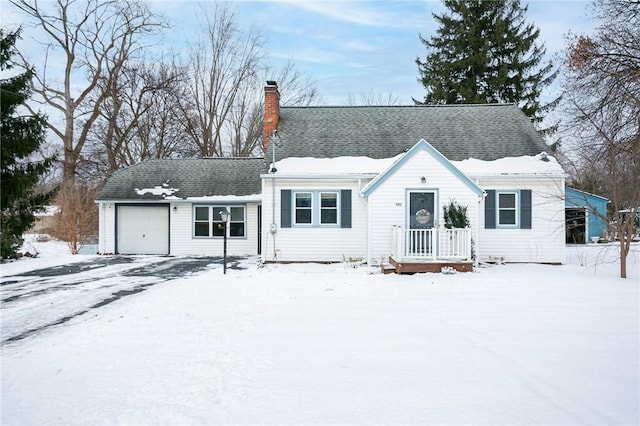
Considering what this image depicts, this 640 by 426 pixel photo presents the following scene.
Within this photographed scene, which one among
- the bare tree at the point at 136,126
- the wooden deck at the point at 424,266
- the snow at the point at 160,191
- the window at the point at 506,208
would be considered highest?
the bare tree at the point at 136,126

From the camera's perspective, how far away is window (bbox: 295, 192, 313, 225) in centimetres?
1441

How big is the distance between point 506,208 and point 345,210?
5.41 meters

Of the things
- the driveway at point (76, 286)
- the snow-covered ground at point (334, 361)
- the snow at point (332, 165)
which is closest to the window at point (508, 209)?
the snow at point (332, 165)

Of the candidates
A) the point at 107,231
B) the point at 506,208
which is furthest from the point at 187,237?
the point at 506,208

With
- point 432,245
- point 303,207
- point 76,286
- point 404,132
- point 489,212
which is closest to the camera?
point 76,286

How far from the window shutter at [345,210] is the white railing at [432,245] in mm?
2421

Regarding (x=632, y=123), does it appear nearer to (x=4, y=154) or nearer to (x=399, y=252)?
(x=399, y=252)

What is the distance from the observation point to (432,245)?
12.1 metres

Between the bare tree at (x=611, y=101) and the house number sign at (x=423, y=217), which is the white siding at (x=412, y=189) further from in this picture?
the bare tree at (x=611, y=101)

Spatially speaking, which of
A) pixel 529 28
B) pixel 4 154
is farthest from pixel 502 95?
pixel 4 154

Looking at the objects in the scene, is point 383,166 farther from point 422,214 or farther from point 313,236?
point 313,236

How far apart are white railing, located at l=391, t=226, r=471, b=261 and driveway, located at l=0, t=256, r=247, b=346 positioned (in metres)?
5.16

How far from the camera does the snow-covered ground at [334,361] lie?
144 inches

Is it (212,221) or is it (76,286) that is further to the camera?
(212,221)
